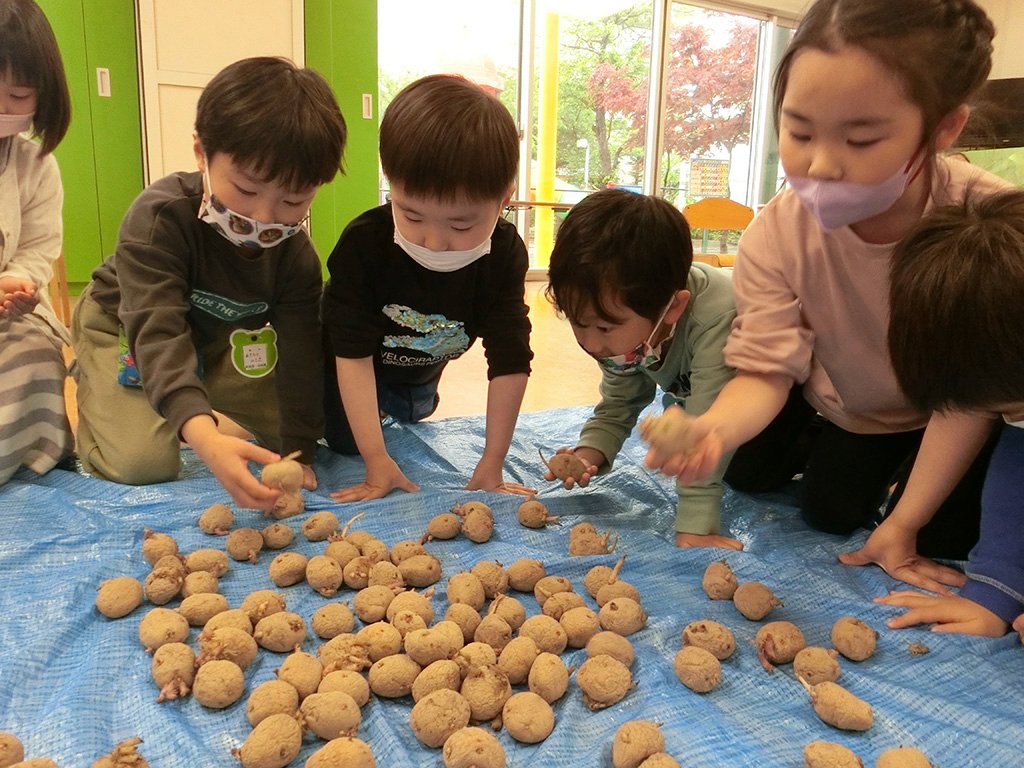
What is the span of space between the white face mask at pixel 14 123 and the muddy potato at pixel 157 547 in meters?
0.79

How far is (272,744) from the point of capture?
70cm

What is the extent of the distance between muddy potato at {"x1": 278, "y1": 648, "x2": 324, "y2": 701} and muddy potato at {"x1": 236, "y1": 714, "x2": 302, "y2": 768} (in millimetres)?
67

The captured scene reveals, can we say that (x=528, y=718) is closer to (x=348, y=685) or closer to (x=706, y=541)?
(x=348, y=685)

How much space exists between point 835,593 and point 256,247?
1.07m

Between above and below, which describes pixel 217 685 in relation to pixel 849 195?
below

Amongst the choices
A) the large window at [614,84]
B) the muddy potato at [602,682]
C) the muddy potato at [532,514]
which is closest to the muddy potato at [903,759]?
the muddy potato at [602,682]

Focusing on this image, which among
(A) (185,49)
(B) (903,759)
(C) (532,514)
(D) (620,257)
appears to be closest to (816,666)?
(B) (903,759)

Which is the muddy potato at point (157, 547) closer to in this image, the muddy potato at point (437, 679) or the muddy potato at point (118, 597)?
the muddy potato at point (118, 597)

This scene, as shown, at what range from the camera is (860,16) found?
0.87 m

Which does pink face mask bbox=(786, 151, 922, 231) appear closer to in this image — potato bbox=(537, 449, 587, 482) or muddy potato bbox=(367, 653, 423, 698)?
potato bbox=(537, 449, 587, 482)

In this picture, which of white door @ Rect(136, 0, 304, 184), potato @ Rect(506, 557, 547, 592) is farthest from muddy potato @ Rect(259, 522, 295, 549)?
white door @ Rect(136, 0, 304, 184)

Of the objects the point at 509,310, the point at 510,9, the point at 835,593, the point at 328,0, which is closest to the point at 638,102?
the point at 510,9

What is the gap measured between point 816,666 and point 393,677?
1.52ft

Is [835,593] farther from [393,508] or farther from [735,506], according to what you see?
[393,508]
